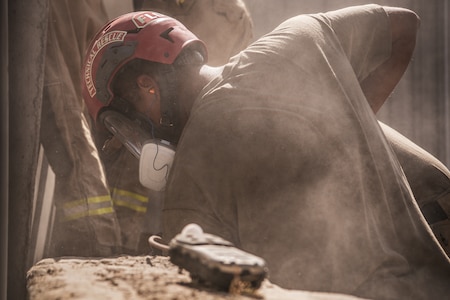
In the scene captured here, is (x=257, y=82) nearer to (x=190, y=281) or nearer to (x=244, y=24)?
(x=190, y=281)

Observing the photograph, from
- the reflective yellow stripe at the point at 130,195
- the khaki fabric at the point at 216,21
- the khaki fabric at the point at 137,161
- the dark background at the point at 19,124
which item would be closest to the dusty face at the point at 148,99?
the dark background at the point at 19,124

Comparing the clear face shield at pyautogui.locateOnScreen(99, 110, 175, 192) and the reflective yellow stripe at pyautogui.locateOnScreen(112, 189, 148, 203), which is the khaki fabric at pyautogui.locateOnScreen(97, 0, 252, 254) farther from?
the clear face shield at pyautogui.locateOnScreen(99, 110, 175, 192)

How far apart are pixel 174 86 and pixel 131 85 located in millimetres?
266

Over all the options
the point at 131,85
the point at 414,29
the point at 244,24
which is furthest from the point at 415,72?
the point at 131,85

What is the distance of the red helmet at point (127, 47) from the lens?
8.72ft

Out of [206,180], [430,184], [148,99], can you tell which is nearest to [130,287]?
[206,180]

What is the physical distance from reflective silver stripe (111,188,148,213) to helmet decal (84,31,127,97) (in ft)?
4.35

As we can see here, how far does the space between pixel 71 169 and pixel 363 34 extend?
200 centimetres

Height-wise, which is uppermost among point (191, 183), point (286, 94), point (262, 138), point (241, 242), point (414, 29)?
point (414, 29)

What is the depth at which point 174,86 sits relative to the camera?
2.58 m

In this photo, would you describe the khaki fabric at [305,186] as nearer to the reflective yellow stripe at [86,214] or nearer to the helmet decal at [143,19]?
the helmet decal at [143,19]

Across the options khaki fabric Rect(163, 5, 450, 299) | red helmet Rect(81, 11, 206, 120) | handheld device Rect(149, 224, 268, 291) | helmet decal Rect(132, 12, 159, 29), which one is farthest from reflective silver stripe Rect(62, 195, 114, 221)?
handheld device Rect(149, 224, 268, 291)

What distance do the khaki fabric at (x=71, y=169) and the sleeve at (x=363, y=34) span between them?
1838 millimetres

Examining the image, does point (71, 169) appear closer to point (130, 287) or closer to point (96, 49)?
point (96, 49)
